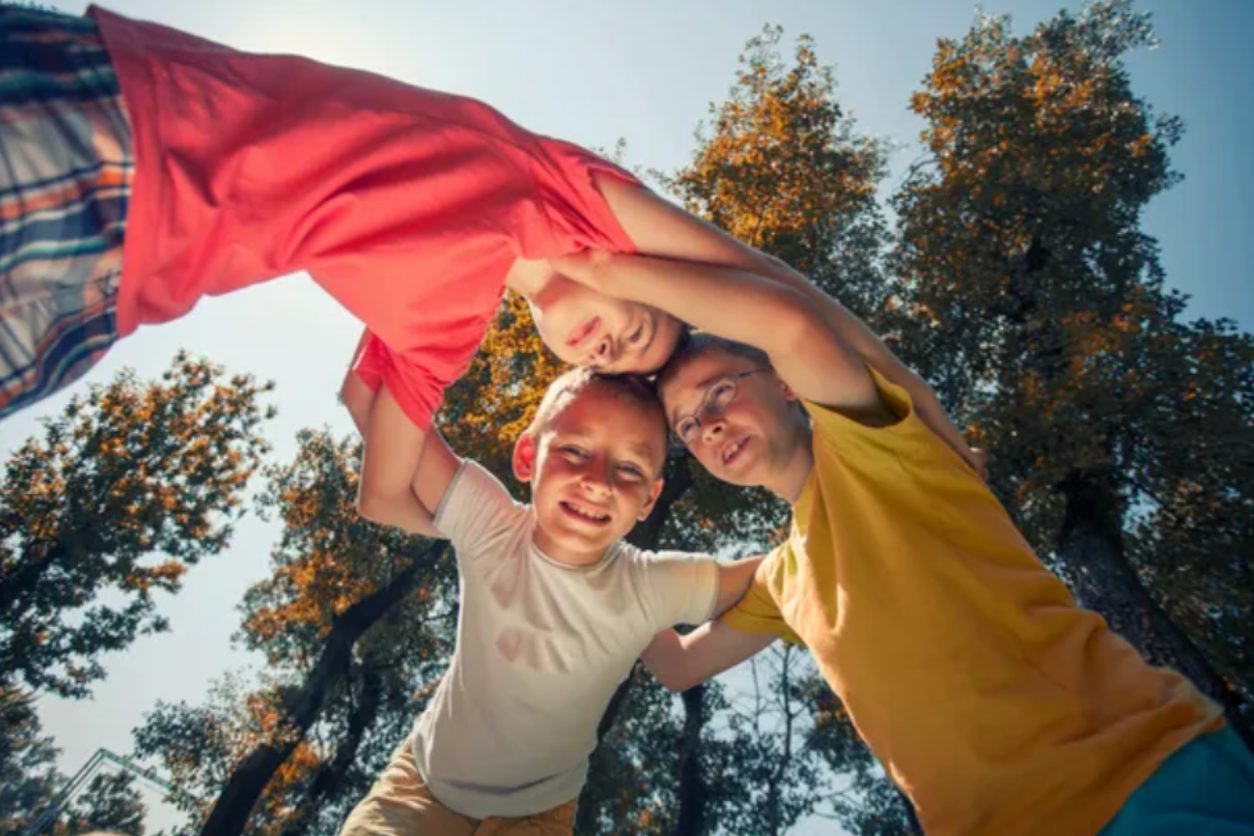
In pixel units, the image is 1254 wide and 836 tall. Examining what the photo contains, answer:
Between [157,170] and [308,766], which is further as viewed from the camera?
[308,766]

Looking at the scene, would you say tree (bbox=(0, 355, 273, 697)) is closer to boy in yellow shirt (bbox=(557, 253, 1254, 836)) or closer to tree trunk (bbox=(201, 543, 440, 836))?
tree trunk (bbox=(201, 543, 440, 836))

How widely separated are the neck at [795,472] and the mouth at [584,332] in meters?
0.93

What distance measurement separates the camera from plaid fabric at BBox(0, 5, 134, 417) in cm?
111

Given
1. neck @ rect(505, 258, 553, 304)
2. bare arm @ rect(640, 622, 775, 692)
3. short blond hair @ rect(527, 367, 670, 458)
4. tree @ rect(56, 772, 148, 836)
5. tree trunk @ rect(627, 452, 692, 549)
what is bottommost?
tree @ rect(56, 772, 148, 836)

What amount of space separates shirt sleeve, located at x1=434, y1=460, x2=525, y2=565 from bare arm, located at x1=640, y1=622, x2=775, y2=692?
101 cm

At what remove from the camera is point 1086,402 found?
8461 mm

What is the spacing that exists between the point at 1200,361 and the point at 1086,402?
1.55 meters

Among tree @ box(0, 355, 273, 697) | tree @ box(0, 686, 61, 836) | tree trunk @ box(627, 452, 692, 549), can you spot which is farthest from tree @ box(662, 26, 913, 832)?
tree @ box(0, 686, 61, 836)

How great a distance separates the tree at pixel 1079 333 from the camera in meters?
8.21

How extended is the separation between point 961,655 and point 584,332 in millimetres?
1683

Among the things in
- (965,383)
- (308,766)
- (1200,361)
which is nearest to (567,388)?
(1200,361)

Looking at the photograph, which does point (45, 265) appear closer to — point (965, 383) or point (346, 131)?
point (346, 131)

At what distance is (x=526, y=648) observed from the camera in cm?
246

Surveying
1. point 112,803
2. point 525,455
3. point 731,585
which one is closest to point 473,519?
point 525,455
